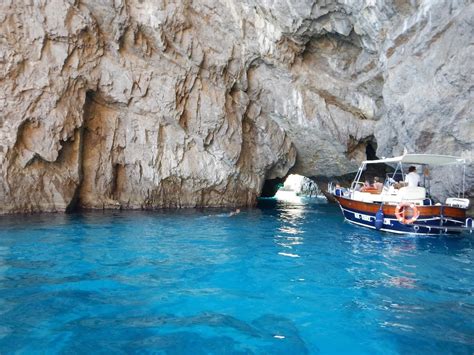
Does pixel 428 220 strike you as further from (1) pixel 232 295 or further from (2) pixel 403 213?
(1) pixel 232 295

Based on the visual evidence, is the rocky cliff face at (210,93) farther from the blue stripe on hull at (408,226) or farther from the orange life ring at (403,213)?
the orange life ring at (403,213)

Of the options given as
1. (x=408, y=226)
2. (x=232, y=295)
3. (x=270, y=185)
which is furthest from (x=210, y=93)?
(x=270, y=185)

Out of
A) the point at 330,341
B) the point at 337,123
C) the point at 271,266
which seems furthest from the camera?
the point at 337,123

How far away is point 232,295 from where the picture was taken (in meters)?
6.85

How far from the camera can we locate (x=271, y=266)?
356 inches

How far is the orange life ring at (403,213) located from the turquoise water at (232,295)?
3.31 ft

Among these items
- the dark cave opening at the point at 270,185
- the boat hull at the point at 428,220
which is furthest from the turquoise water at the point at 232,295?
the dark cave opening at the point at 270,185

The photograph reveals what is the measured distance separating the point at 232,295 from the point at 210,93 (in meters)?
17.4

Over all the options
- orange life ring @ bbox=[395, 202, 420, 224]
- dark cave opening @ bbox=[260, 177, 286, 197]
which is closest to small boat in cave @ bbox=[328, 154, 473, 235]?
orange life ring @ bbox=[395, 202, 420, 224]

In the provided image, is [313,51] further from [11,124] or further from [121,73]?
[11,124]

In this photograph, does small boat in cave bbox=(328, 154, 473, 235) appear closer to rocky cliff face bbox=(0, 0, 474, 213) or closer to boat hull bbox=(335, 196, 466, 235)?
boat hull bbox=(335, 196, 466, 235)

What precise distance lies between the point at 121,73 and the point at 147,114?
8.51ft

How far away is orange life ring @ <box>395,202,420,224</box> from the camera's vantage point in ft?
44.0

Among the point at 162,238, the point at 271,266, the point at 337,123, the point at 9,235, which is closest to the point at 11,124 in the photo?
the point at 9,235
